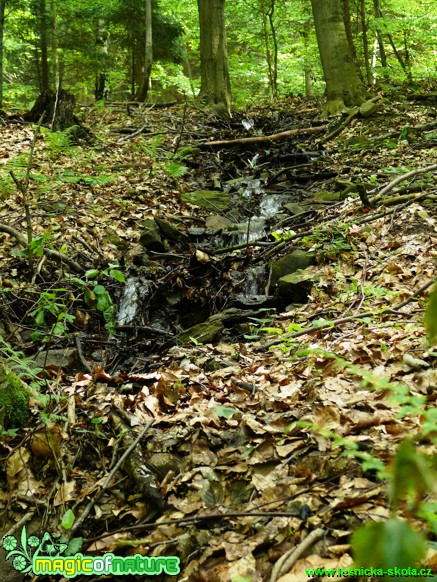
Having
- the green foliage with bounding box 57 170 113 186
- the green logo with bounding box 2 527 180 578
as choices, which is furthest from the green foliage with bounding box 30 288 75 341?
the green foliage with bounding box 57 170 113 186

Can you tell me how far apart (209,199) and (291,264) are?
3.78 metres

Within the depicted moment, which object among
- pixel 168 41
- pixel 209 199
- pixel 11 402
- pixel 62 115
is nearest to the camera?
pixel 11 402

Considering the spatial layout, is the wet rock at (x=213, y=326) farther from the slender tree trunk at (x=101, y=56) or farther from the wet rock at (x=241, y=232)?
the slender tree trunk at (x=101, y=56)

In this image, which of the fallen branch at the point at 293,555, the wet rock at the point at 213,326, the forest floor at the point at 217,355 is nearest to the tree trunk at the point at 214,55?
the forest floor at the point at 217,355

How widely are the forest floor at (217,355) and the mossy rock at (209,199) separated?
4 centimetres

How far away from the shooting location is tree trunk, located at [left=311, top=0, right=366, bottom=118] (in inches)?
435

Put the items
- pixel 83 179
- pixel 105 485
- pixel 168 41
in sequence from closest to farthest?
pixel 105 485 < pixel 83 179 < pixel 168 41

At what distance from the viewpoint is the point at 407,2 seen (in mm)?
12914

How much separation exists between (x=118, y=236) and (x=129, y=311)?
152 cm

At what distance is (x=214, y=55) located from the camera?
13.8 m

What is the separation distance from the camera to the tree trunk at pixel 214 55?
1368 centimetres

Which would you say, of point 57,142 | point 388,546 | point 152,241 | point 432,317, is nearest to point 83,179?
Result: point 57,142

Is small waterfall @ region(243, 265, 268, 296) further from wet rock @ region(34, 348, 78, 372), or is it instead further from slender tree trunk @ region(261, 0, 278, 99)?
slender tree trunk @ region(261, 0, 278, 99)

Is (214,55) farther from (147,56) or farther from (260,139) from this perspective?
(260,139)
